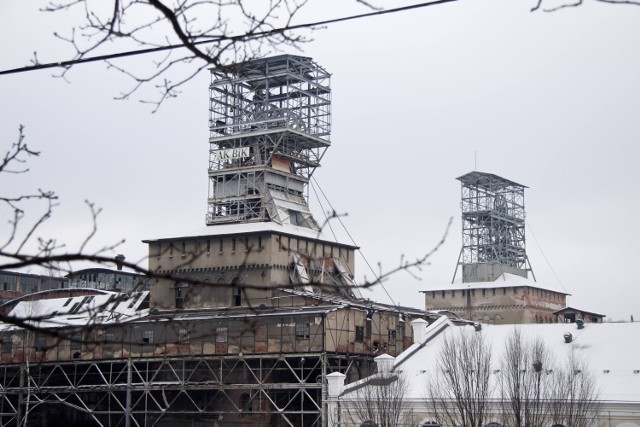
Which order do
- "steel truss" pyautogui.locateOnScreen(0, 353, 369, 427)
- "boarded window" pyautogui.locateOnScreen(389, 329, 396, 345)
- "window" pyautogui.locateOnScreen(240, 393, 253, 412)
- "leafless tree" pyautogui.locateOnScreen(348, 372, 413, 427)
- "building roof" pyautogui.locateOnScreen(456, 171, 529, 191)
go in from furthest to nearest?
"building roof" pyautogui.locateOnScreen(456, 171, 529, 191) → "boarded window" pyautogui.locateOnScreen(389, 329, 396, 345) → "window" pyautogui.locateOnScreen(240, 393, 253, 412) → "steel truss" pyautogui.locateOnScreen(0, 353, 369, 427) → "leafless tree" pyautogui.locateOnScreen(348, 372, 413, 427)

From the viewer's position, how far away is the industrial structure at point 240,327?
135 ft

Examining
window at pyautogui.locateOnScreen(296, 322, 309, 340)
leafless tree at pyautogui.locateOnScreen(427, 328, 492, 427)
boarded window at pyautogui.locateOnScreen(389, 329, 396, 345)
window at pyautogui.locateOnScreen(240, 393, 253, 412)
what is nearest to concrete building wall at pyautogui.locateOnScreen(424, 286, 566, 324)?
boarded window at pyautogui.locateOnScreen(389, 329, 396, 345)

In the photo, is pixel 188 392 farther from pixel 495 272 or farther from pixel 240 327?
pixel 495 272

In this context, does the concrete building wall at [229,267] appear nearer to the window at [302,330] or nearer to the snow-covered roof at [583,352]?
the window at [302,330]

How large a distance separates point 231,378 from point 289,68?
20.2 m

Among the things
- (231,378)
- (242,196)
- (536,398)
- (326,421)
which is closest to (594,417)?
(536,398)

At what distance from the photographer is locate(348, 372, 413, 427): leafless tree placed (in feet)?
114

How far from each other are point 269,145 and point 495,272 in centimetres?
2841

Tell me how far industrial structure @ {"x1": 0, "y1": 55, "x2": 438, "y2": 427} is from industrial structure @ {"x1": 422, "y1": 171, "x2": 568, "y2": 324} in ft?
68.8

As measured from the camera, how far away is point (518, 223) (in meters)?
81.8

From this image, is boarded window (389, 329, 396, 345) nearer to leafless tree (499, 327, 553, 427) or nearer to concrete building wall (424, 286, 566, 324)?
leafless tree (499, 327, 553, 427)

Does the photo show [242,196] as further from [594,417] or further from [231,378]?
[594,417]

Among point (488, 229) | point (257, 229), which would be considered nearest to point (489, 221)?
point (488, 229)

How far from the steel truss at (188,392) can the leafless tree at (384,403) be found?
2.28 metres
